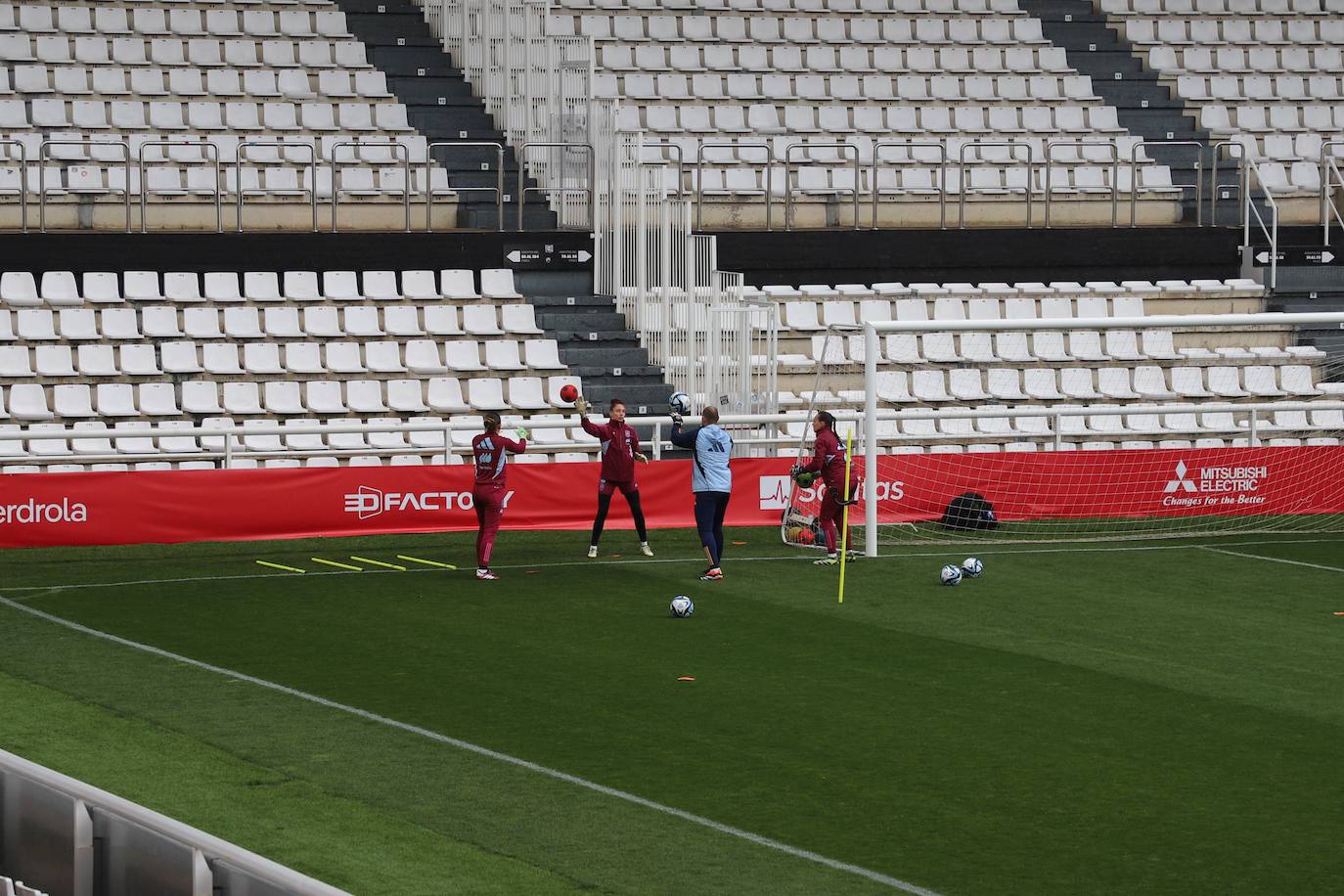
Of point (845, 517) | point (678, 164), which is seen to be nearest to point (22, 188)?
point (678, 164)

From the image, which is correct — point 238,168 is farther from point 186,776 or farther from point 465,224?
point 186,776

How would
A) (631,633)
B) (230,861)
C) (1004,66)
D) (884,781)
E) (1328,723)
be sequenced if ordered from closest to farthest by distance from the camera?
1. (230,861)
2. (884,781)
3. (1328,723)
4. (631,633)
5. (1004,66)

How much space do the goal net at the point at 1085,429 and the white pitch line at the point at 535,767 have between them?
→ 7.62 metres

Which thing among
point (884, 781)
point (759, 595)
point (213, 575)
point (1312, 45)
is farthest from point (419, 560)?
point (1312, 45)

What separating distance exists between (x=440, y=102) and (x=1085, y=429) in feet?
34.3

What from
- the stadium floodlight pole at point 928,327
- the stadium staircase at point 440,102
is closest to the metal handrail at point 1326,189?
the stadium floodlight pole at point 928,327

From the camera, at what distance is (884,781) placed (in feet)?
35.1

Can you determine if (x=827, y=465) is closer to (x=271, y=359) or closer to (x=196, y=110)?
(x=271, y=359)

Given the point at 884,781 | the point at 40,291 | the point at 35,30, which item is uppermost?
the point at 35,30

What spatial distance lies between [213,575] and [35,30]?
12.3m

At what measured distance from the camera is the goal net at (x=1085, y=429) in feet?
70.9

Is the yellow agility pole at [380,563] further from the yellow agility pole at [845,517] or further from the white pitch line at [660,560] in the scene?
the yellow agility pole at [845,517]

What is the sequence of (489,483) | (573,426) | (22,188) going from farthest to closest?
(22,188), (573,426), (489,483)

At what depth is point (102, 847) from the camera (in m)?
7.50
